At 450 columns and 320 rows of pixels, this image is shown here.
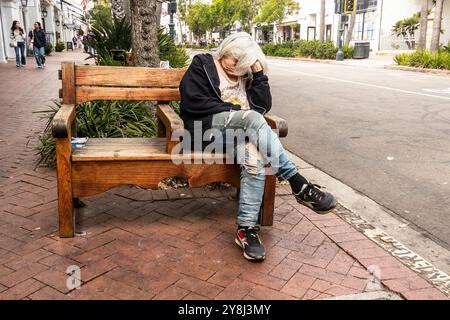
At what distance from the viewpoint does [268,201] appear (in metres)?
3.43

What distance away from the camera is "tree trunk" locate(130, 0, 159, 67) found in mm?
5496

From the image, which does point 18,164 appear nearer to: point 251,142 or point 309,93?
point 251,142

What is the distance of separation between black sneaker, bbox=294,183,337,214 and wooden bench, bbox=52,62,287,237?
288 millimetres

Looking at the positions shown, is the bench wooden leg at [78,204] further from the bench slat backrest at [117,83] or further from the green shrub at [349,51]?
the green shrub at [349,51]

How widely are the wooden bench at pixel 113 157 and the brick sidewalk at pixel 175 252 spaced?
29cm

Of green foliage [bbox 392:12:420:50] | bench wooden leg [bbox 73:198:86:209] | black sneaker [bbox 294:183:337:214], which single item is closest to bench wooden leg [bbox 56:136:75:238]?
bench wooden leg [bbox 73:198:86:209]

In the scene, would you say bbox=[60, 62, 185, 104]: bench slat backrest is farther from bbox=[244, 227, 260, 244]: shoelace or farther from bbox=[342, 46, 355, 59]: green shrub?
bbox=[342, 46, 355, 59]: green shrub

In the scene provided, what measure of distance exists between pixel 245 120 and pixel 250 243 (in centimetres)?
81

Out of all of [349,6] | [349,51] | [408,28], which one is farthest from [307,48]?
[408,28]

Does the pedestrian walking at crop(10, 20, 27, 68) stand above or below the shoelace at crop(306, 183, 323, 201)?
above

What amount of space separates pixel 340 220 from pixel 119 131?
2.58 metres

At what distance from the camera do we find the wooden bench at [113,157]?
10.1 ft

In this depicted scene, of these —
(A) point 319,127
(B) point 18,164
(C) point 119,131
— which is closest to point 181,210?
(C) point 119,131

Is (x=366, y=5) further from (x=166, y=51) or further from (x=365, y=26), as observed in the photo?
(x=166, y=51)
